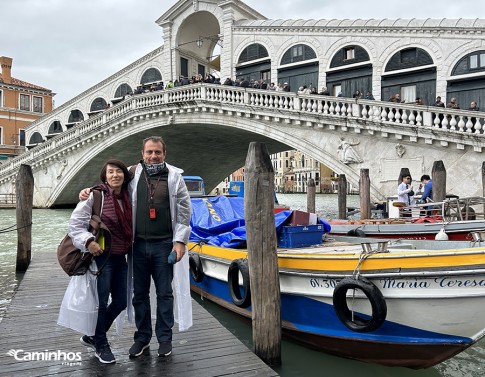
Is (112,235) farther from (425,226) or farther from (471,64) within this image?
(471,64)

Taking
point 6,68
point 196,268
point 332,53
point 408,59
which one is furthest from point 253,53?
point 6,68

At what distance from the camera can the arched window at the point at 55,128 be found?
92.8 feet

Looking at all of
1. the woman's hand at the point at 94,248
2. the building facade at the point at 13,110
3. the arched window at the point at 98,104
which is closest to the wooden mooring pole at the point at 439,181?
the woman's hand at the point at 94,248

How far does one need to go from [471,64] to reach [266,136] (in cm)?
702

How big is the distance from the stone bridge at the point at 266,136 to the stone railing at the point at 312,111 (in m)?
0.03

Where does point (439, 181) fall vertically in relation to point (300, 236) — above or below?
above

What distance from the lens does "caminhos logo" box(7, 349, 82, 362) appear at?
3057 mm

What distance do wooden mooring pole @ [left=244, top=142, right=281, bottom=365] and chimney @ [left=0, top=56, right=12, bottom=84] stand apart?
109 ft

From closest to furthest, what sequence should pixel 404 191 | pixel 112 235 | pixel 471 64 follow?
pixel 112 235 → pixel 404 191 → pixel 471 64

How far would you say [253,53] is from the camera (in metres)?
19.3

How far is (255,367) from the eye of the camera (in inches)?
118

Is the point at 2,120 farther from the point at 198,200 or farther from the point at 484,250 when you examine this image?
the point at 484,250

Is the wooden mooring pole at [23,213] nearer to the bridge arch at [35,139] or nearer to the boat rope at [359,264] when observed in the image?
the boat rope at [359,264]

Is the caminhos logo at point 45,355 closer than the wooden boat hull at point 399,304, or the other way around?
the caminhos logo at point 45,355
